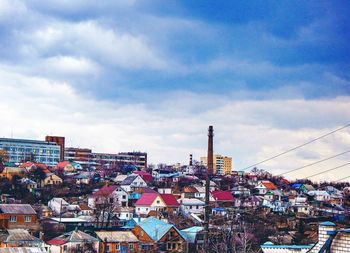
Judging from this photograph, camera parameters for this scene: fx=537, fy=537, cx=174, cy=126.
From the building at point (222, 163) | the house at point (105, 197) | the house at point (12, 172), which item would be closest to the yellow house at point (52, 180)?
the house at point (12, 172)

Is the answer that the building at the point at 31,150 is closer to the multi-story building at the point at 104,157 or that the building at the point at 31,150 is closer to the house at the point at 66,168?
the multi-story building at the point at 104,157

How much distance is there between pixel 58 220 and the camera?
33.5 meters

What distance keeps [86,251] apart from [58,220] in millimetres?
7323

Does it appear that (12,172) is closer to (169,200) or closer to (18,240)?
(169,200)

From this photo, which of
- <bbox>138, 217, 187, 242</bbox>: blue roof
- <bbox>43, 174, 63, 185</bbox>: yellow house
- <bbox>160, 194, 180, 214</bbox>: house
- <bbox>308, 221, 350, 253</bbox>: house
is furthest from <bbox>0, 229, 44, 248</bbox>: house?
<bbox>43, 174, 63, 185</bbox>: yellow house

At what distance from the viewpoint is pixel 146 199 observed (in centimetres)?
4378

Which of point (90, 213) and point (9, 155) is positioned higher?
point (9, 155)

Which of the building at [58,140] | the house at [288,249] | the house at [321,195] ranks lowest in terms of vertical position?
the house at [288,249]

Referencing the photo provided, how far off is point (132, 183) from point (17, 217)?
2022 cm

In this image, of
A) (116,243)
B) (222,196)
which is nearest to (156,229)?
(116,243)

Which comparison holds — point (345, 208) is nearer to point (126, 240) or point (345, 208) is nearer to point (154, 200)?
point (154, 200)

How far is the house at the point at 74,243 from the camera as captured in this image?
26.5 meters

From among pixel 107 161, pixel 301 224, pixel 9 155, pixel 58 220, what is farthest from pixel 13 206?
pixel 107 161

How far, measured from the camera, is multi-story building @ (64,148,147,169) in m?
95.9
